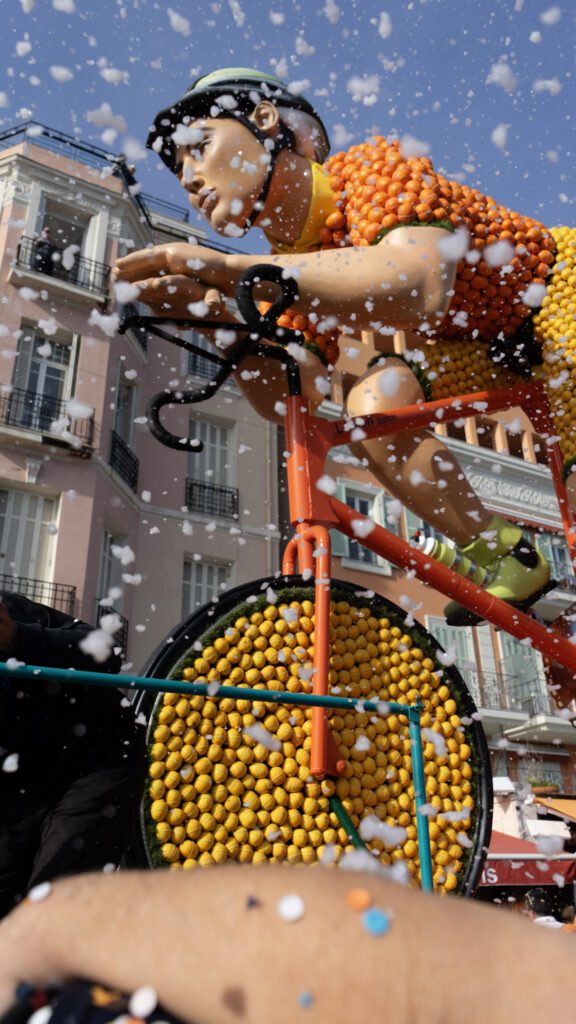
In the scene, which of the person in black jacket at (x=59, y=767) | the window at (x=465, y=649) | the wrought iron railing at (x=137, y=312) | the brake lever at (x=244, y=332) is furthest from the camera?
the window at (x=465, y=649)

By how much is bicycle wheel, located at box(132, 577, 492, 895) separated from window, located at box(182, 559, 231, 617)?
1057 cm

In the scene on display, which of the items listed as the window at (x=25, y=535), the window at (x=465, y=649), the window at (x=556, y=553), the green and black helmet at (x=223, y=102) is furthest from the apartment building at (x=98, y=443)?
the green and black helmet at (x=223, y=102)

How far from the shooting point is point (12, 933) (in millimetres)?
647

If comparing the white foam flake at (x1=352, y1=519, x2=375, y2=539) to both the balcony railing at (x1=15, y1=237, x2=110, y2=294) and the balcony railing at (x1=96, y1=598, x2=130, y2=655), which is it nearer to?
the balcony railing at (x1=96, y1=598, x2=130, y2=655)

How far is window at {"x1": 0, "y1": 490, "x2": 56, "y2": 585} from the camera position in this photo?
11.6 meters

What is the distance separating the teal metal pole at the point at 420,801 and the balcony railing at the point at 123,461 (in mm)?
11293

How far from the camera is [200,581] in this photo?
13.6 meters

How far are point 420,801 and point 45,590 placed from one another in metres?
10.0

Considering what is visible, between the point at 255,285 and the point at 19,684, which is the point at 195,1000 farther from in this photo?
the point at 255,285

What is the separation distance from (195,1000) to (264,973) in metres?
0.06

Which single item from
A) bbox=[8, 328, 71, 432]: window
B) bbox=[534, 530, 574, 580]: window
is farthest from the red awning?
bbox=[534, 530, 574, 580]: window

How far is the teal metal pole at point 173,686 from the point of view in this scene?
1543mm

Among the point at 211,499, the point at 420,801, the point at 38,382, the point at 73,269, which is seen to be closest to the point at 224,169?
the point at 420,801

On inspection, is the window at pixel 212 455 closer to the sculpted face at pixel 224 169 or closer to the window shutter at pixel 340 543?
the window shutter at pixel 340 543
